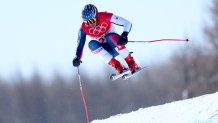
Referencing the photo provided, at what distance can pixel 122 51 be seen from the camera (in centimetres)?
1175

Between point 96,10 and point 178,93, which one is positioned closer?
point 96,10

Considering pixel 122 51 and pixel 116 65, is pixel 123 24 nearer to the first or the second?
pixel 122 51

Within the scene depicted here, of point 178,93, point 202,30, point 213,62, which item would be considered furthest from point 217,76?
point 178,93

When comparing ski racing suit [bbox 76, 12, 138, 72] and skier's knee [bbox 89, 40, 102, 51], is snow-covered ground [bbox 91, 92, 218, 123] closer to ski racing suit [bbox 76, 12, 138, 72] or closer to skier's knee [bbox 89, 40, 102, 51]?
ski racing suit [bbox 76, 12, 138, 72]

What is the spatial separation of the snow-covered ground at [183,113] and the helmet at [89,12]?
2.18 m

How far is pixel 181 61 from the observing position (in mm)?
40031

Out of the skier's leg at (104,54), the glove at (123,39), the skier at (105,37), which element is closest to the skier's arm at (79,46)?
the skier at (105,37)

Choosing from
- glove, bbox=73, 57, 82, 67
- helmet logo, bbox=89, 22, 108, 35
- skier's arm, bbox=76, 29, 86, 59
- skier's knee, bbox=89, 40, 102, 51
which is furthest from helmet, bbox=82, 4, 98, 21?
glove, bbox=73, 57, 82, 67

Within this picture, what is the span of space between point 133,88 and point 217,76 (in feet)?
102

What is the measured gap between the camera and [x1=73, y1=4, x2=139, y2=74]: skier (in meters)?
11.4

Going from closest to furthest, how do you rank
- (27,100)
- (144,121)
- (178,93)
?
(144,121), (178,93), (27,100)

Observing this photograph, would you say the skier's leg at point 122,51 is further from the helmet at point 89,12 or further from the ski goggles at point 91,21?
the helmet at point 89,12

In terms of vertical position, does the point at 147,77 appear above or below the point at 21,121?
above

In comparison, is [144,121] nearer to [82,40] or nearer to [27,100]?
[82,40]
